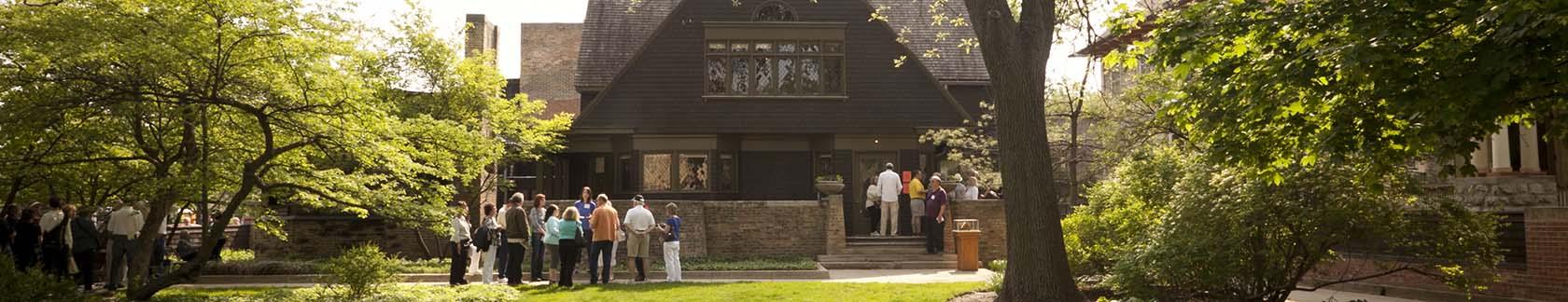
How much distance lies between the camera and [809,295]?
16.2 metres

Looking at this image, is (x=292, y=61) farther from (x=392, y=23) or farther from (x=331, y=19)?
(x=392, y=23)

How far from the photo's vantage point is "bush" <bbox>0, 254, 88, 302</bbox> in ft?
43.5

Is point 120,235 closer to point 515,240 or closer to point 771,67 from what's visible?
point 515,240

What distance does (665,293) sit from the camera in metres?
16.7

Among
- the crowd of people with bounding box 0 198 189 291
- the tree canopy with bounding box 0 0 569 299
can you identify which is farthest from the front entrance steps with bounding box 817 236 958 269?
the crowd of people with bounding box 0 198 189 291

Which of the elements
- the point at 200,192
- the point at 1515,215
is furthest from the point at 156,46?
the point at 1515,215

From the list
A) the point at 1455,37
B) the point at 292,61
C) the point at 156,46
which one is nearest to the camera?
the point at 1455,37

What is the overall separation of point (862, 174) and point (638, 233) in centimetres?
1217

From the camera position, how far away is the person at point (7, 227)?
1712 cm

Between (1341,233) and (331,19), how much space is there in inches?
457

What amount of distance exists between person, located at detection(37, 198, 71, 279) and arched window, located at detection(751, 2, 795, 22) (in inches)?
630

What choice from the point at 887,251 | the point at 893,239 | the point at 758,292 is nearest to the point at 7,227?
the point at 758,292

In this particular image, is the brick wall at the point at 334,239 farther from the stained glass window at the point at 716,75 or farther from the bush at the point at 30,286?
the bush at the point at 30,286

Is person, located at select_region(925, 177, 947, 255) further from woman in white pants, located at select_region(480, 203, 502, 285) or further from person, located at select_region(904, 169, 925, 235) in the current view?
woman in white pants, located at select_region(480, 203, 502, 285)
